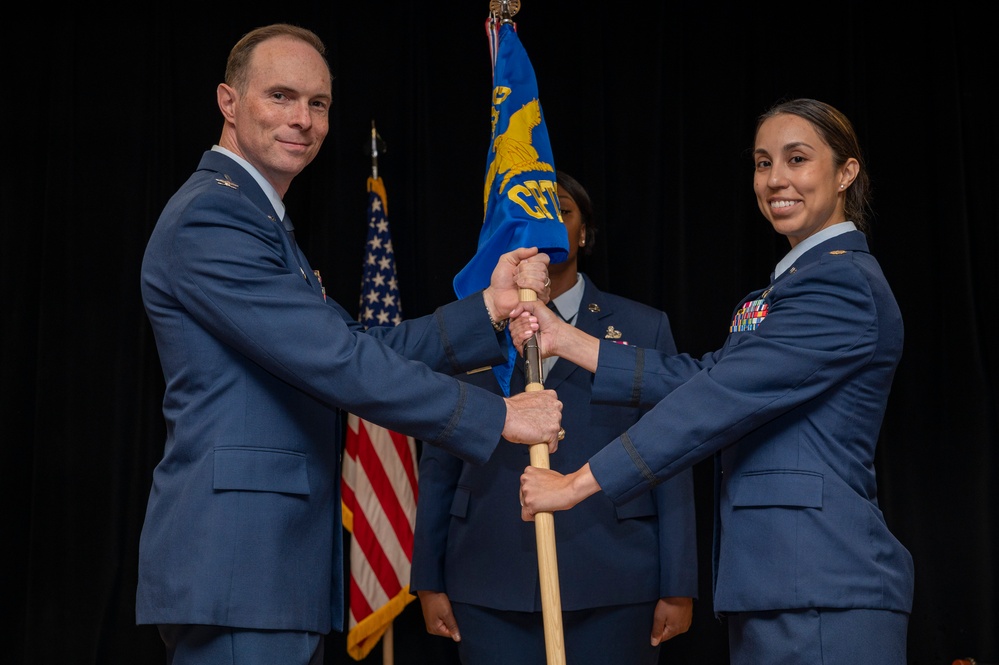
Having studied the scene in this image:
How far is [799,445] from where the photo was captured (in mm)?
2232

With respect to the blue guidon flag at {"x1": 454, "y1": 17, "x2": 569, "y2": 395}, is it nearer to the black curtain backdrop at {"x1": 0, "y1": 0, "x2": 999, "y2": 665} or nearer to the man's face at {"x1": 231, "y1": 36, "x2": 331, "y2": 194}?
the man's face at {"x1": 231, "y1": 36, "x2": 331, "y2": 194}

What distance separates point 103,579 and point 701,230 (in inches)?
107

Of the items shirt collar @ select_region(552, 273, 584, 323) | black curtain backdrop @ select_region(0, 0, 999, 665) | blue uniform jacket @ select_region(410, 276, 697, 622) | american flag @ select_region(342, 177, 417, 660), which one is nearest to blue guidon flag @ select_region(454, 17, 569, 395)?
blue uniform jacket @ select_region(410, 276, 697, 622)

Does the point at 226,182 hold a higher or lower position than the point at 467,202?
lower

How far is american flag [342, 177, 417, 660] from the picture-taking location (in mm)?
3811

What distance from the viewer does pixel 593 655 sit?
2.89 metres

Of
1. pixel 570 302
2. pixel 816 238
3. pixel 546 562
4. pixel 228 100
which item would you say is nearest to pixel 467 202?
pixel 570 302

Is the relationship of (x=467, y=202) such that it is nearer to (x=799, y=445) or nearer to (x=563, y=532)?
(x=563, y=532)

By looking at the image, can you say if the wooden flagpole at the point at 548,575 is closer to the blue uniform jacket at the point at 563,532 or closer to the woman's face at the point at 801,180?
the blue uniform jacket at the point at 563,532

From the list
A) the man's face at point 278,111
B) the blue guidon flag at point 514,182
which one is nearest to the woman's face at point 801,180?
the blue guidon flag at point 514,182

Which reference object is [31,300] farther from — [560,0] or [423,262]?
[560,0]

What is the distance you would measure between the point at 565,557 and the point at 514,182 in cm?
104

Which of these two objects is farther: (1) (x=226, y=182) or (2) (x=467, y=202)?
(2) (x=467, y=202)

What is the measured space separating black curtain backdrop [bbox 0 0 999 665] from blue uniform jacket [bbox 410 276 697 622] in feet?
3.91
